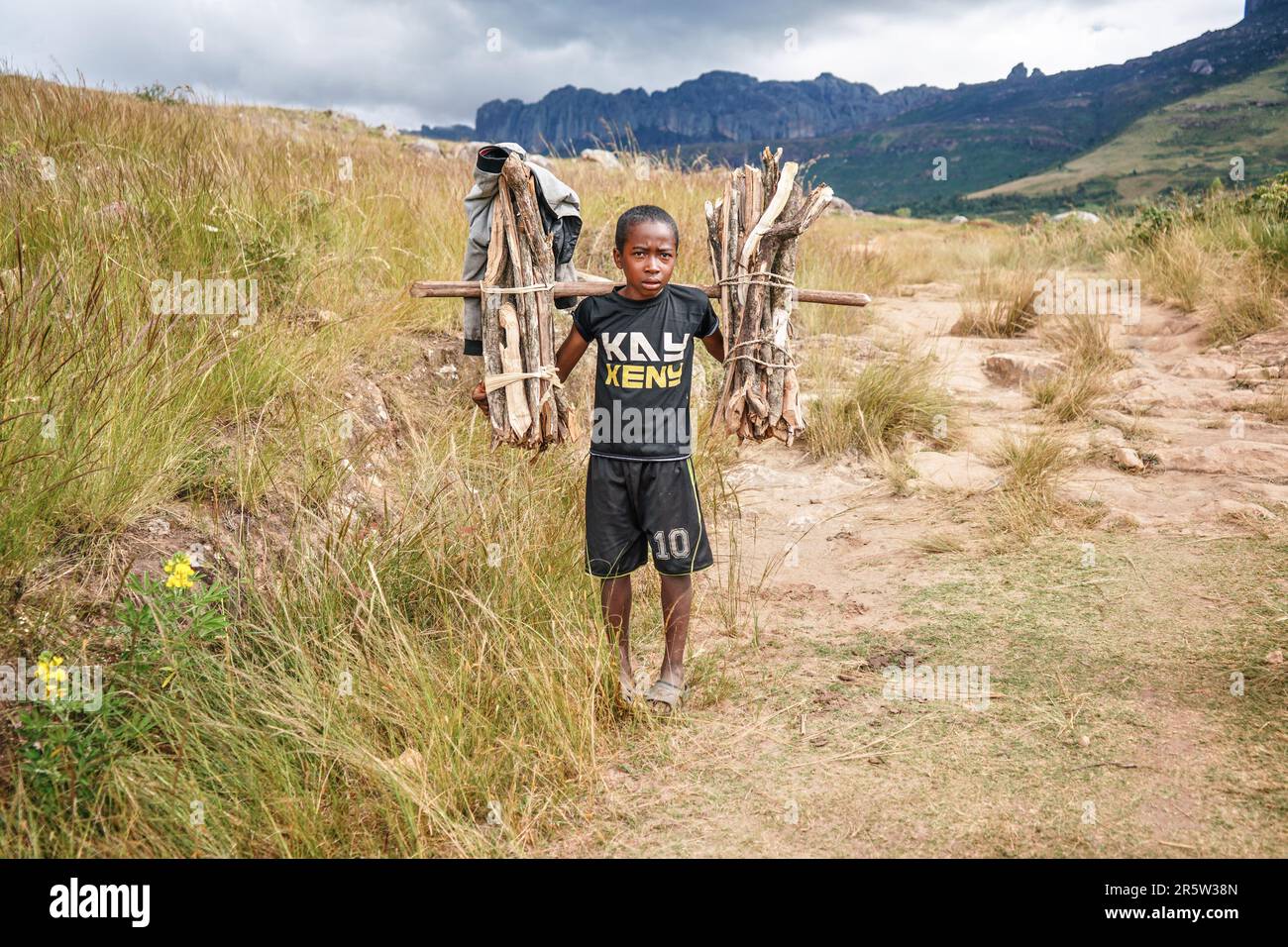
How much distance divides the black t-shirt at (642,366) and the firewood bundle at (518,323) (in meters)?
0.15

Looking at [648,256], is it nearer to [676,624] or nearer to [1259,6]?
[676,624]

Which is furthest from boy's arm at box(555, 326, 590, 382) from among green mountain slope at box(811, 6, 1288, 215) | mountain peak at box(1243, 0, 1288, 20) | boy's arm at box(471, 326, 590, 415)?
mountain peak at box(1243, 0, 1288, 20)

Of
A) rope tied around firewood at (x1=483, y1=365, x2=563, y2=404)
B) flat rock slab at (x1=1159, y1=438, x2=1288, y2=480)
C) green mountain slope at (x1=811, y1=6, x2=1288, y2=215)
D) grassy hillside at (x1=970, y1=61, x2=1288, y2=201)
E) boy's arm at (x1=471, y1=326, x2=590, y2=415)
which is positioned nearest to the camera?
rope tied around firewood at (x1=483, y1=365, x2=563, y2=404)

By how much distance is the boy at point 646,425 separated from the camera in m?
2.61

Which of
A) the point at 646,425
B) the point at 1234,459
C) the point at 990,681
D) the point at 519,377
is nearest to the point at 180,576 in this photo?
the point at 519,377

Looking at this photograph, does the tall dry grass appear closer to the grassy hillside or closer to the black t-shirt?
the black t-shirt

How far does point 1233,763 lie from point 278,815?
→ 2.66 metres

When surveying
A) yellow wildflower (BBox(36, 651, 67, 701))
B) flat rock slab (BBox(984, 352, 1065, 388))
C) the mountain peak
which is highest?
the mountain peak

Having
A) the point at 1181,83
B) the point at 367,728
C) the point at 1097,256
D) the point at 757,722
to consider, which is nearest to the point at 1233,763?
the point at 757,722

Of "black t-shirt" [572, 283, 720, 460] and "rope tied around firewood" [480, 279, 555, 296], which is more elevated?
"rope tied around firewood" [480, 279, 555, 296]

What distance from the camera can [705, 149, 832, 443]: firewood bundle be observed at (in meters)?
2.71

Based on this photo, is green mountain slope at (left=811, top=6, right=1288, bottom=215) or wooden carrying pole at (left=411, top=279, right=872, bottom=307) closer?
wooden carrying pole at (left=411, top=279, right=872, bottom=307)

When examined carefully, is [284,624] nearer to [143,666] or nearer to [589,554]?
[143,666]

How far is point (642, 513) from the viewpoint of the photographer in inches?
107
